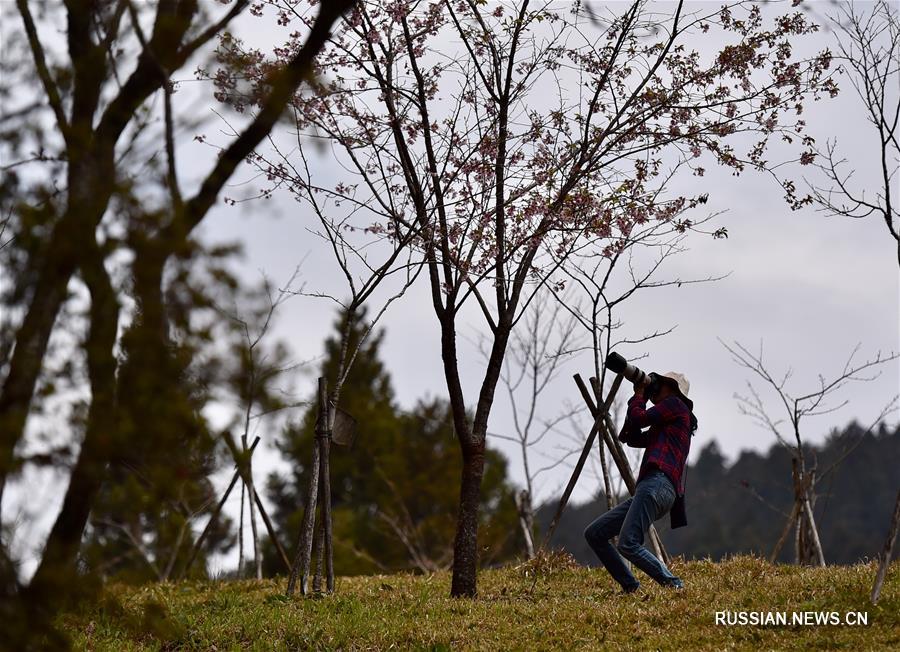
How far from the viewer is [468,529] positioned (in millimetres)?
10133

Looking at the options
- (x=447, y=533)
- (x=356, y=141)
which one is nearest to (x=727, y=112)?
(x=356, y=141)

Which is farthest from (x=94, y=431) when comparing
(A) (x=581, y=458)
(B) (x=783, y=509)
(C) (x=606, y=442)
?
(B) (x=783, y=509)

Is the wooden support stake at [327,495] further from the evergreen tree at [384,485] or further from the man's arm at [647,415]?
the evergreen tree at [384,485]

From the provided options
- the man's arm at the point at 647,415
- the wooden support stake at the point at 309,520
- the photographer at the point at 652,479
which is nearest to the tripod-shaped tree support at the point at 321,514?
the wooden support stake at the point at 309,520

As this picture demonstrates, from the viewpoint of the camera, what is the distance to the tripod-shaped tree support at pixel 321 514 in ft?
32.4

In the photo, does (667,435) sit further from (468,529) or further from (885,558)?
(468,529)

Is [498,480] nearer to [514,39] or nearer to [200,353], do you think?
[514,39]

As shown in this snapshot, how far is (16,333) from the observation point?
4.92 metres

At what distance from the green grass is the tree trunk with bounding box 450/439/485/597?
220mm

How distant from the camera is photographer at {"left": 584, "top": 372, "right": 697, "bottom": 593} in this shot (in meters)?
8.65

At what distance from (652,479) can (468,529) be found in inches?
88.6

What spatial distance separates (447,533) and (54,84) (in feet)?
94.2

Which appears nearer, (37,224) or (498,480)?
(37,224)

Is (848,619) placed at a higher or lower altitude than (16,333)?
lower
